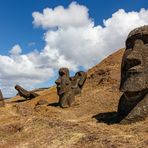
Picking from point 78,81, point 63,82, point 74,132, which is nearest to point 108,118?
point 74,132

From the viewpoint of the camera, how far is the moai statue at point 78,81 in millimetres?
31047

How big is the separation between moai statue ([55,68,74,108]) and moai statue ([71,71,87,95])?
5.63 ft

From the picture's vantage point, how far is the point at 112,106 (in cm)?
2230

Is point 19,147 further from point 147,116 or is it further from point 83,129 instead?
point 147,116

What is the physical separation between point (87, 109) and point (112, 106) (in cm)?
168

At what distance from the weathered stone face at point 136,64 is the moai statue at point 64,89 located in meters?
10.4

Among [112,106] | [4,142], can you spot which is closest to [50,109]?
[112,106]

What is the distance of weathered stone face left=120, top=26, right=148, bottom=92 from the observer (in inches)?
627

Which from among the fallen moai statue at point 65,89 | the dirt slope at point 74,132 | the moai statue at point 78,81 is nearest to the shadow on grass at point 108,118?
the dirt slope at point 74,132

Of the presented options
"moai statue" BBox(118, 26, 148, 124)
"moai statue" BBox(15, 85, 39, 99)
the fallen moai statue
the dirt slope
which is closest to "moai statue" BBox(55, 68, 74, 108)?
the fallen moai statue

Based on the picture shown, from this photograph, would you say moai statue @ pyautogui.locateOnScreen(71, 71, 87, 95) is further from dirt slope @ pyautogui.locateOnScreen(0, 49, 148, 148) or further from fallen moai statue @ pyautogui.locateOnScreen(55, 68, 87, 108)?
dirt slope @ pyautogui.locateOnScreen(0, 49, 148, 148)

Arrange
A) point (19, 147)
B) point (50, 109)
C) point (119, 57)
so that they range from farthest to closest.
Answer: point (119, 57), point (50, 109), point (19, 147)

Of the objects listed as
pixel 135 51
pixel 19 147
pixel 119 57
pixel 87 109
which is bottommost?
pixel 19 147

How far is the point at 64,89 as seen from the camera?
27.9m
